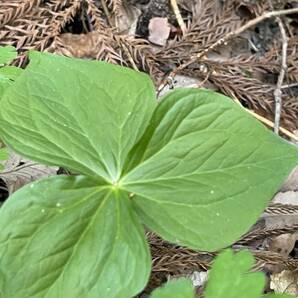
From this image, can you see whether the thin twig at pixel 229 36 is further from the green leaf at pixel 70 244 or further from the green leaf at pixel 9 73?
the green leaf at pixel 70 244

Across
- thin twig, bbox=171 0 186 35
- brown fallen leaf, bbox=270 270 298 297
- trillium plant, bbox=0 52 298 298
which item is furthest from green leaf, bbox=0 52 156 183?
thin twig, bbox=171 0 186 35

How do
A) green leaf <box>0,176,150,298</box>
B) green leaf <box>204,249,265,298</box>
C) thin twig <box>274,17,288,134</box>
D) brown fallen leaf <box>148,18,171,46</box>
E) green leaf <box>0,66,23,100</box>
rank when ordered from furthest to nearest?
brown fallen leaf <box>148,18,171,46</box>
thin twig <box>274,17,288,134</box>
green leaf <box>0,66,23,100</box>
green leaf <box>0,176,150,298</box>
green leaf <box>204,249,265,298</box>

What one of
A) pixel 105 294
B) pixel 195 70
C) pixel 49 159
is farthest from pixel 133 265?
pixel 195 70

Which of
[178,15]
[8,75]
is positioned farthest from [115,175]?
[178,15]

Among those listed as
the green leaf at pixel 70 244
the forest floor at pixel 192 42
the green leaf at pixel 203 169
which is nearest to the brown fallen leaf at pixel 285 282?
the forest floor at pixel 192 42

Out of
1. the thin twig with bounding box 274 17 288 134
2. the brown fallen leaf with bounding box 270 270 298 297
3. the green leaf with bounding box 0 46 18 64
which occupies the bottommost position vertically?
the brown fallen leaf with bounding box 270 270 298 297

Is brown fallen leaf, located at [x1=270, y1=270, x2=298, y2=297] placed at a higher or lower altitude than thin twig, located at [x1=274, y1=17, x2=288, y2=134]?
lower

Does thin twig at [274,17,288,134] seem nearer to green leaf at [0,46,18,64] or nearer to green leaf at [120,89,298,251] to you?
green leaf at [120,89,298,251]
